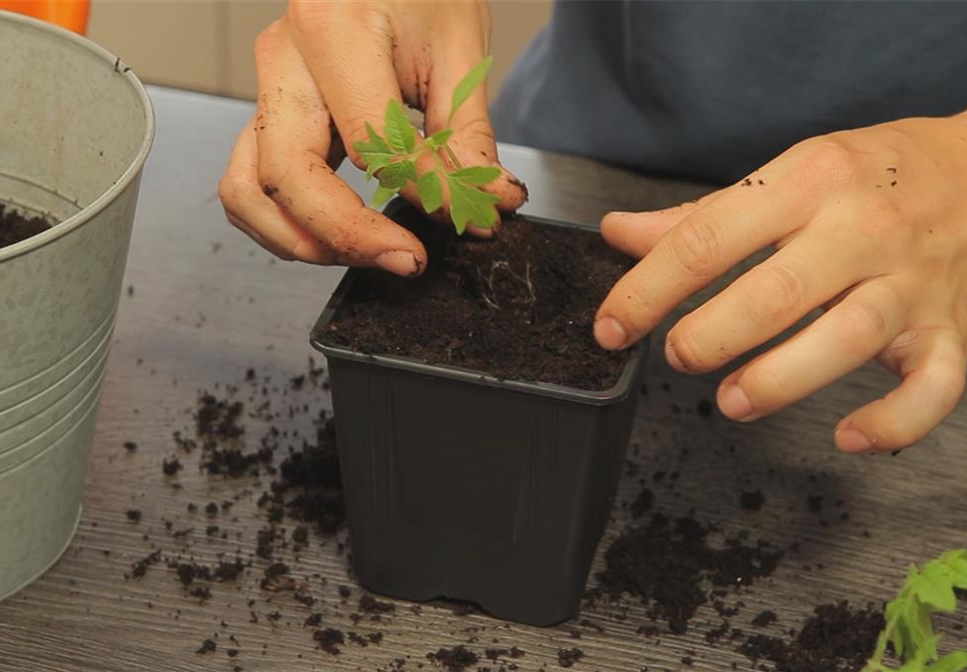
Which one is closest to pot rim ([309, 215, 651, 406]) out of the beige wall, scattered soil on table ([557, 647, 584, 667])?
scattered soil on table ([557, 647, 584, 667])

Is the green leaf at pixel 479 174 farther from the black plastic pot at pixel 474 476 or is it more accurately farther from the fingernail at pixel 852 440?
the fingernail at pixel 852 440

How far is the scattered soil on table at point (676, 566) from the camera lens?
95 centimetres

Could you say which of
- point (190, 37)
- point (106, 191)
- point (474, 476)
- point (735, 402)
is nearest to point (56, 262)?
point (106, 191)

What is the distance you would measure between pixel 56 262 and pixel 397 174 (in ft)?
0.75

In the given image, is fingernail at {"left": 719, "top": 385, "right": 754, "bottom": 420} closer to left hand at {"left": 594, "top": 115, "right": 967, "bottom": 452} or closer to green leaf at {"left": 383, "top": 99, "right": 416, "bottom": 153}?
left hand at {"left": 594, "top": 115, "right": 967, "bottom": 452}

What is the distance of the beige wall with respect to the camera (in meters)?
2.79

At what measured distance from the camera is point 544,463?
862 millimetres

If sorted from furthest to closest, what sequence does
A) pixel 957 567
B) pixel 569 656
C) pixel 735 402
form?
pixel 569 656 < pixel 735 402 < pixel 957 567

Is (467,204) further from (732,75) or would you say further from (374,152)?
(732,75)

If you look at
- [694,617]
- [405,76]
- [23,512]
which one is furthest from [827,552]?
[23,512]

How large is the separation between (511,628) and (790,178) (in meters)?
0.39

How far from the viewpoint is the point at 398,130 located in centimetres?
84

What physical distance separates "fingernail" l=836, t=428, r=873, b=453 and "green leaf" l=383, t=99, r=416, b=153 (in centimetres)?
35

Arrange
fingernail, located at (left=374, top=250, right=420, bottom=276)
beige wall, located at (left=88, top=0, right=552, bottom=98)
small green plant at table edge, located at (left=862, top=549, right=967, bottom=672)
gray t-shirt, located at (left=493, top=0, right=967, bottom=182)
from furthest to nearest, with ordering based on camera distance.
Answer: beige wall, located at (left=88, top=0, right=552, bottom=98) < gray t-shirt, located at (left=493, top=0, right=967, bottom=182) < fingernail, located at (left=374, top=250, right=420, bottom=276) < small green plant at table edge, located at (left=862, top=549, right=967, bottom=672)
